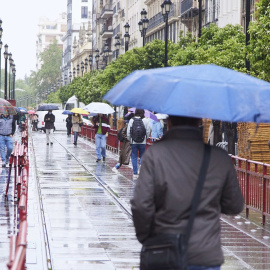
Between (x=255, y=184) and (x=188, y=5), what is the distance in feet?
154

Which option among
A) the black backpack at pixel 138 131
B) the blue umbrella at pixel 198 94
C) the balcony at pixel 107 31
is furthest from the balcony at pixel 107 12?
the blue umbrella at pixel 198 94

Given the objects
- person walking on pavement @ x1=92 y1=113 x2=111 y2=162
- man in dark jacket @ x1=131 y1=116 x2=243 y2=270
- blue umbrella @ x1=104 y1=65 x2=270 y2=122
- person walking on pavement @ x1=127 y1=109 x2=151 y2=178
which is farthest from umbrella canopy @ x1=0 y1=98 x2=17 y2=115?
man in dark jacket @ x1=131 y1=116 x2=243 y2=270

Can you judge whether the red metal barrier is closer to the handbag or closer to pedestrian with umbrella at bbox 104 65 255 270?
pedestrian with umbrella at bbox 104 65 255 270

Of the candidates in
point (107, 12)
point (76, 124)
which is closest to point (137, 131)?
point (76, 124)

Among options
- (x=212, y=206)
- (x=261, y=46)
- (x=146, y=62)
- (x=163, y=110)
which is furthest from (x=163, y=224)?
(x=146, y=62)

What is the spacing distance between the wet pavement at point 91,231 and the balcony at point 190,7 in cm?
3869

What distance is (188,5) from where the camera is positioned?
196 ft

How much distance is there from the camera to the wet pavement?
9836mm

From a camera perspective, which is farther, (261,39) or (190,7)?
(190,7)

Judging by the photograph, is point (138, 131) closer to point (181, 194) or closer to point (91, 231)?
point (91, 231)

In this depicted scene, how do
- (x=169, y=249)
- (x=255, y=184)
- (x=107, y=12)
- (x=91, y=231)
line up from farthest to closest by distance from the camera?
(x=107, y=12) → (x=255, y=184) → (x=91, y=231) → (x=169, y=249)

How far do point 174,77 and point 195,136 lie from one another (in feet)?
1.25

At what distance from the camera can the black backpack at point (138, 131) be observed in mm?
21078

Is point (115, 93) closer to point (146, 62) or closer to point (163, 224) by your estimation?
point (163, 224)
